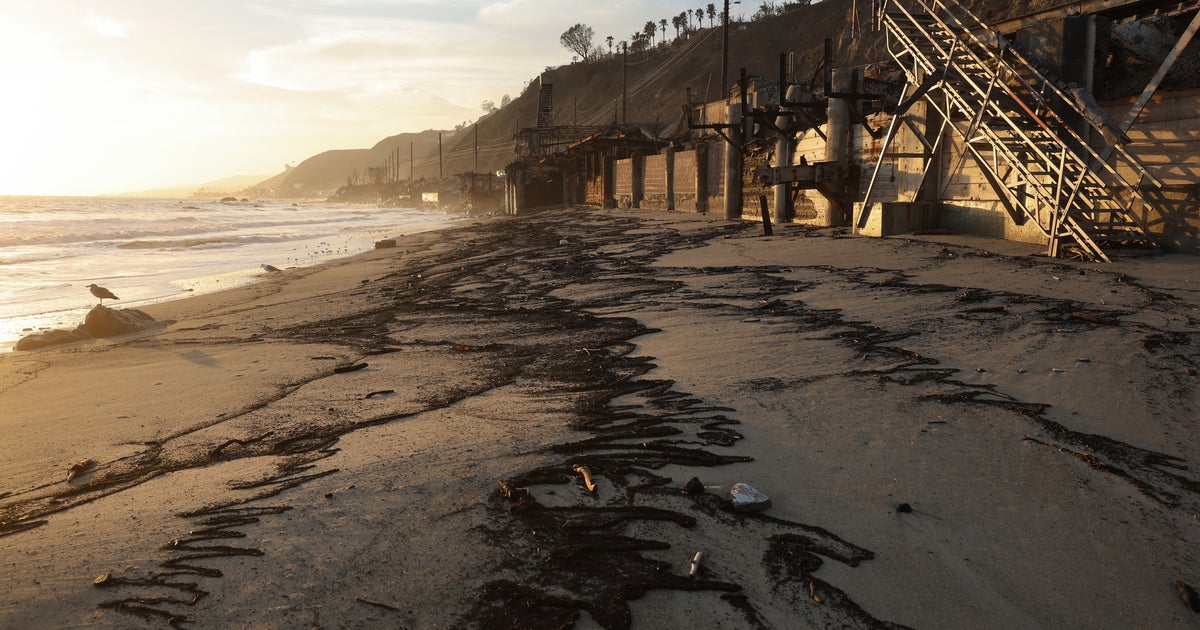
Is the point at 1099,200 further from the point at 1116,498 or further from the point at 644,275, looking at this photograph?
the point at 1116,498

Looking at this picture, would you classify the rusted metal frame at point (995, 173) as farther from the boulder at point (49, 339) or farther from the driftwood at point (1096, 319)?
the boulder at point (49, 339)

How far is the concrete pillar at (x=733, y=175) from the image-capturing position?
21.2m

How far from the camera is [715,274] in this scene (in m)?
9.59

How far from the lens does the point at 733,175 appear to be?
21516 mm

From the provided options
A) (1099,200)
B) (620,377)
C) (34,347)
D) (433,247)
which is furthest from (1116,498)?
(433,247)

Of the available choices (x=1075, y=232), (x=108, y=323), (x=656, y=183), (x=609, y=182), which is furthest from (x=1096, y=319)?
(x=609, y=182)

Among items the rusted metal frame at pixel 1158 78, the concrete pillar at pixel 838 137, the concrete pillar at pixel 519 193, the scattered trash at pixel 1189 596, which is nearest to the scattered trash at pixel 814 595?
the scattered trash at pixel 1189 596

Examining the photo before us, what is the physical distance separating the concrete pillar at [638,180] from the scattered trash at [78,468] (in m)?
27.5

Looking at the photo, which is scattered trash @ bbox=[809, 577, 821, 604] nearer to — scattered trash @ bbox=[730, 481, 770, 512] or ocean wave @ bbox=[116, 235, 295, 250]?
scattered trash @ bbox=[730, 481, 770, 512]

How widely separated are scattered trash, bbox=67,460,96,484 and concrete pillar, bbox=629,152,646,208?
90.2 feet

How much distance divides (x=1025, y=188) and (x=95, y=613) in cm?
1185

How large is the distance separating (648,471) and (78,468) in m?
3.22

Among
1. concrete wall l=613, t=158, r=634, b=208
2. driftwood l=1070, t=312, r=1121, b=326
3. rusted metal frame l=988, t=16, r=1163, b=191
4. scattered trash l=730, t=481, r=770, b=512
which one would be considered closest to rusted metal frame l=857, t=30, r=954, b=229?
rusted metal frame l=988, t=16, r=1163, b=191

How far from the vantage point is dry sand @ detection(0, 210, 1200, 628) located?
2.36 meters
